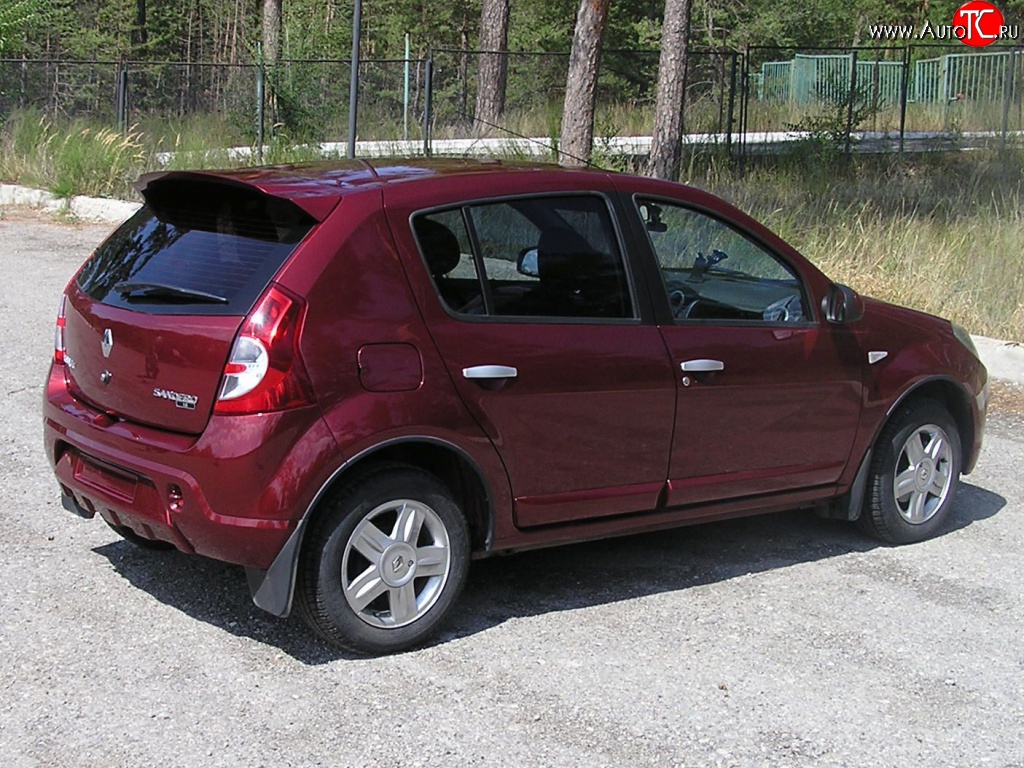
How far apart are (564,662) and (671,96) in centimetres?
1422

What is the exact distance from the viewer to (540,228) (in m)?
5.21

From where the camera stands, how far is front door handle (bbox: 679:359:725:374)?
17.7 feet

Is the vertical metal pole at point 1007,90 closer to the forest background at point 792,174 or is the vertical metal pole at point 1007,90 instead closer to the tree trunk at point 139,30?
the forest background at point 792,174

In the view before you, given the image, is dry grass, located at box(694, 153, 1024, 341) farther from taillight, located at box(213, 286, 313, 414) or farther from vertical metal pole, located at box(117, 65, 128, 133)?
vertical metal pole, located at box(117, 65, 128, 133)

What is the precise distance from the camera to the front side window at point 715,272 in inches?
219

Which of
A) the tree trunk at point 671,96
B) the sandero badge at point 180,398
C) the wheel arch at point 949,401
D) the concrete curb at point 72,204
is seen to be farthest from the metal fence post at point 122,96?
the sandero badge at point 180,398

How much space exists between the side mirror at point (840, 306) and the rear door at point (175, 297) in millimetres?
2378

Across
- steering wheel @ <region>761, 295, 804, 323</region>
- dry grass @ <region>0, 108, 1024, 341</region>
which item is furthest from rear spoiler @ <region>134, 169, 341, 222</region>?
dry grass @ <region>0, 108, 1024, 341</region>

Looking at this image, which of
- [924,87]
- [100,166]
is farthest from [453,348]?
[924,87]

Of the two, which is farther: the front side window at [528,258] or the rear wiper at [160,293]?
the front side window at [528,258]

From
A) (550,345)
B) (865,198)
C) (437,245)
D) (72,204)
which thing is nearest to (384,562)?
(550,345)

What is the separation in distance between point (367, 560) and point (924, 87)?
112ft

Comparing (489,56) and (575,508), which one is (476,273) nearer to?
(575,508)

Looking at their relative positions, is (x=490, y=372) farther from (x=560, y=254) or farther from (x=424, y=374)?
(x=560, y=254)
